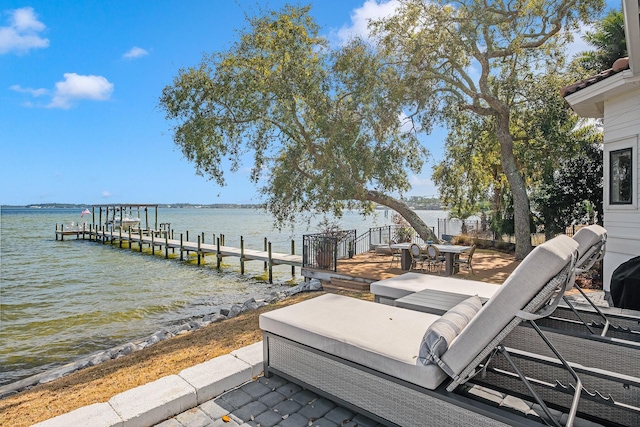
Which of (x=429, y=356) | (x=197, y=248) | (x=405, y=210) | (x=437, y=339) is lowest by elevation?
(x=197, y=248)

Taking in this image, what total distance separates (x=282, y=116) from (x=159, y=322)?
25.9ft

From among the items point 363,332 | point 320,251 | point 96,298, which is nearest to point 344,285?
point 320,251

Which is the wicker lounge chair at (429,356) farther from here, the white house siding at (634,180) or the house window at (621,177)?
the house window at (621,177)

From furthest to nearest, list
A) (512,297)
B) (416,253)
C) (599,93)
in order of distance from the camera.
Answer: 1. (416,253)
2. (599,93)
3. (512,297)

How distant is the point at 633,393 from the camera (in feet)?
7.29

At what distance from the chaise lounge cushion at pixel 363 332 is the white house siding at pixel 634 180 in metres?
5.48

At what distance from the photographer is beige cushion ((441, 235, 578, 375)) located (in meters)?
1.79

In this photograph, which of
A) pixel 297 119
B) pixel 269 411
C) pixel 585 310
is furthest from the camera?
pixel 297 119

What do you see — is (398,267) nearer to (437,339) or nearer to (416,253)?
(416,253)

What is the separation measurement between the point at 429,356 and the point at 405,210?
12501 millimetres

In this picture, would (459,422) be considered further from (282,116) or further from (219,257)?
(219,257)

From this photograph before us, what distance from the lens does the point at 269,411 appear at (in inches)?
108

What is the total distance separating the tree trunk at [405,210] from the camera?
13648mm

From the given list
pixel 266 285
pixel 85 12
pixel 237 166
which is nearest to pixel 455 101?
pixel 237 166
